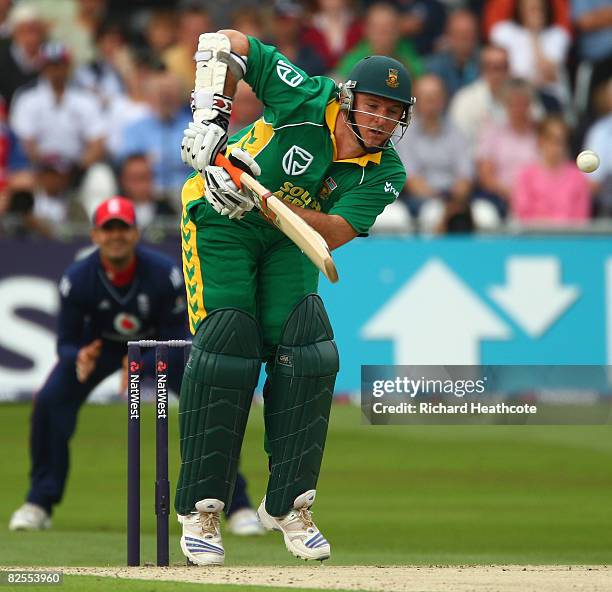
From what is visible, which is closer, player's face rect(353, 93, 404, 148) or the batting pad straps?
the batting pad straps

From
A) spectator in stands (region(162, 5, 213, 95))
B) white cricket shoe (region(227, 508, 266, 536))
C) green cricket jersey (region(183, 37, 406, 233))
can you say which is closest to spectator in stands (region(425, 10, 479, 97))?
spectator in stands (region(162, 5, 213, 95))

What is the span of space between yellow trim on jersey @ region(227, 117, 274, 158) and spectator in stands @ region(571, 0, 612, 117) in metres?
11.7

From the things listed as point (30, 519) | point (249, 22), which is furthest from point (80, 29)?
point (30, 519)

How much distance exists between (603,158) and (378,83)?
1029 centimetres

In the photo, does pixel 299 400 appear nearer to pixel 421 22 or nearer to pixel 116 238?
pixel 116 238

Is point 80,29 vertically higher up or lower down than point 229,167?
higher up

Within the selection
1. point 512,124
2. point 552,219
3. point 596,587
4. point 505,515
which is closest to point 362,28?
point 512,124

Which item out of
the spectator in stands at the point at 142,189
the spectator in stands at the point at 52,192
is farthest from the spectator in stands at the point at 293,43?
the spectator in stands at the point at 52,192

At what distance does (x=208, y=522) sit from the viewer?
21.0ft

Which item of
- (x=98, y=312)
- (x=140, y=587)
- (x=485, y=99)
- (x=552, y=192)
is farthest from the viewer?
(x=485, y=99)

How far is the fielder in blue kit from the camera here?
28.9 feet

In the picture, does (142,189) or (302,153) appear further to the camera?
(142,189)

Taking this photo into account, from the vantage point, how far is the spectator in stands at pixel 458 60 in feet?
Result: 55.7

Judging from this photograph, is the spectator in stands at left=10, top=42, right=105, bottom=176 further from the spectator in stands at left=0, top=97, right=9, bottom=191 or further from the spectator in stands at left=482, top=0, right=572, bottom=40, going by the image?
the spectator in stands at left=482, top=0, right=572, bottom=40
